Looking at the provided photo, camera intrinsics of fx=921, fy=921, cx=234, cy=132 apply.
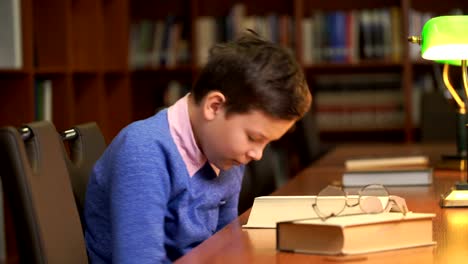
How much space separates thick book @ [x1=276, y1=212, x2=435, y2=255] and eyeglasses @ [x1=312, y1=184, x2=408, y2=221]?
54mm

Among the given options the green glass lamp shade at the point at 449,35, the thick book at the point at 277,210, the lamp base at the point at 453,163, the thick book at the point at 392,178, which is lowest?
the lamp base at the point at 453,163

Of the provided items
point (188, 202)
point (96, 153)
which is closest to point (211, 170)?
point (188, 202)

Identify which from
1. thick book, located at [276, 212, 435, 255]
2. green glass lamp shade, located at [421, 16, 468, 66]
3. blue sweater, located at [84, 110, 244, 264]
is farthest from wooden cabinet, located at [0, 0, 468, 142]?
thick book, located at [276, 212, 435, 255]

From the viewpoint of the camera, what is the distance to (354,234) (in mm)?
1459

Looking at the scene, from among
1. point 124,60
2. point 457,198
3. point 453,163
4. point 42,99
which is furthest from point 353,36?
point 457,198

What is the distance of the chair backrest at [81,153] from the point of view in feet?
6.58

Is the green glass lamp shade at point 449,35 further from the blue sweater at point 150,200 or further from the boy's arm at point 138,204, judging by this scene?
the boy's arm at point 138,204

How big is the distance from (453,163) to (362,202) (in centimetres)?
151

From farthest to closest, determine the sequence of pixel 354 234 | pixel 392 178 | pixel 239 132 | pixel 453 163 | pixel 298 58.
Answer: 1. pixel 298 58
2. pixel 453 163
3. pixel 392 178
4. pixel 239 132
5. pixel 354 234

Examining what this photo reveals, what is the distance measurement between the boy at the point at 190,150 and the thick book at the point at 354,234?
0.89ft

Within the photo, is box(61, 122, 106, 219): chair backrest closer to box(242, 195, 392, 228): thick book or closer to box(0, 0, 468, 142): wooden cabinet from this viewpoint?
box(242, 195, 392, 228): thick book

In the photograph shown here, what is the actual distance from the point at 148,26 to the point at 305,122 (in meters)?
1.49

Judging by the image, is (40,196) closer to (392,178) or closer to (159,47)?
(392,178)

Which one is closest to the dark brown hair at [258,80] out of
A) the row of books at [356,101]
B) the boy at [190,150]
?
the boy at [190,150]
